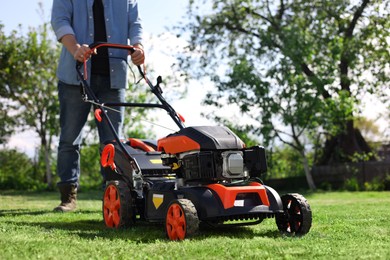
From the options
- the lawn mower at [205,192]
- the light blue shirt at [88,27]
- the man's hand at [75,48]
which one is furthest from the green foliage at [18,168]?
the lawn mower at [205,192]

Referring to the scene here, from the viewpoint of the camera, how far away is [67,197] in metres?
5.38

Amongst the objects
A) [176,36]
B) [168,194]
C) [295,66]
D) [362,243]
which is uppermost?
[176,36]

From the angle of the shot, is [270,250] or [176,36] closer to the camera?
[270,250]

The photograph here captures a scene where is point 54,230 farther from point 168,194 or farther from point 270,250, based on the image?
point 270,250

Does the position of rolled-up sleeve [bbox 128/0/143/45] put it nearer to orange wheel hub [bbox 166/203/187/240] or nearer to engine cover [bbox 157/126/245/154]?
engine cover [bbox 157/126/245/154]

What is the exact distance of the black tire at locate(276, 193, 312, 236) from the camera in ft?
11.3

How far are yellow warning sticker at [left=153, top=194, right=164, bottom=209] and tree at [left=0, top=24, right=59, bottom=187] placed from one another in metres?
11.4

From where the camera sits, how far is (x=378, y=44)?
1415 cm

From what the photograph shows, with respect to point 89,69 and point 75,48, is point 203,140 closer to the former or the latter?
point 75,48

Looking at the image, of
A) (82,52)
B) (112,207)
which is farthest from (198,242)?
(82,52)

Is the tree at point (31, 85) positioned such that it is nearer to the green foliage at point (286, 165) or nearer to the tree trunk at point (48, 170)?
the tree trunk at point (48, 170)

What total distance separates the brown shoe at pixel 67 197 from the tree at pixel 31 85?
9471mm

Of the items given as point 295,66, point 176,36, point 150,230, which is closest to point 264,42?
point 295,66

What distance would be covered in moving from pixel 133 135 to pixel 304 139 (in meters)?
4.41
